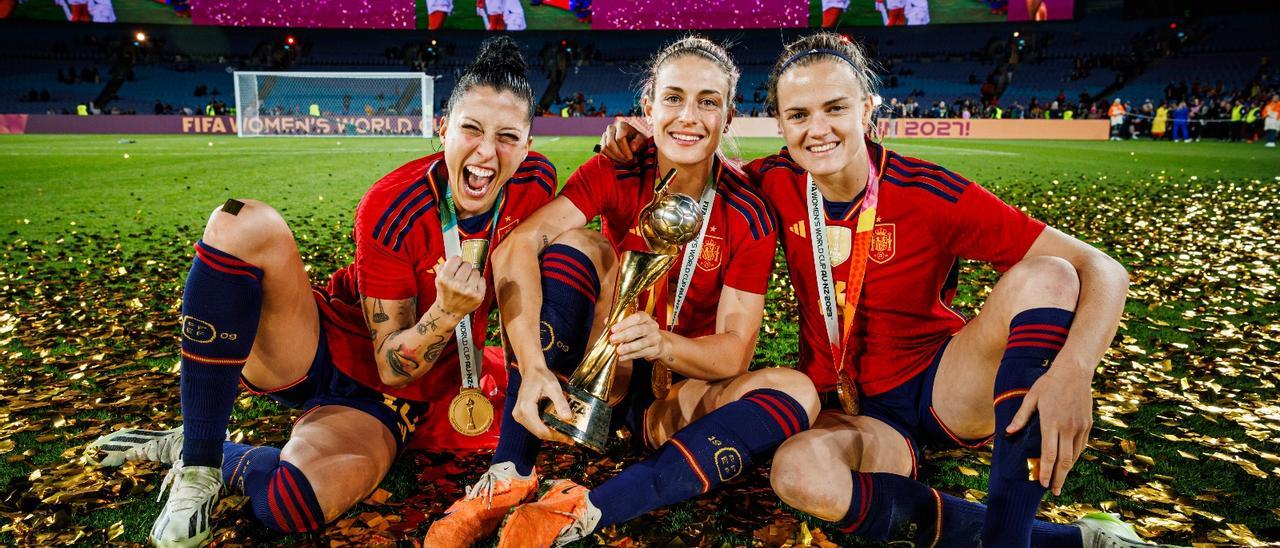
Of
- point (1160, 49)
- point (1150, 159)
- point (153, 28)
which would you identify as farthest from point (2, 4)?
point (1160, 49)

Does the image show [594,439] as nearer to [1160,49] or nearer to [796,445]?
[796,445]

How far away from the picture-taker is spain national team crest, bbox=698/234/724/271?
2.73 meters

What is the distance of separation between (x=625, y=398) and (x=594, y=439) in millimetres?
633

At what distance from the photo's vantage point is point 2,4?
33.5m

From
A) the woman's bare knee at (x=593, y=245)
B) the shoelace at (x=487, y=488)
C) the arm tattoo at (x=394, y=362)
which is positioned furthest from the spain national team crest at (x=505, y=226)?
the shoelace at (x=487, y=488)

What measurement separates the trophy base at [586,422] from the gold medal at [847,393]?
0.77 m

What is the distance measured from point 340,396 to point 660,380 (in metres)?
1.12

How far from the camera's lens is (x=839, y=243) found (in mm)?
2646

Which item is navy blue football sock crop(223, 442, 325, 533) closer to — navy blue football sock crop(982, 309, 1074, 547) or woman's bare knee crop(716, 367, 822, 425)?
woman's bare knee crop(716, 367, 822, 425)

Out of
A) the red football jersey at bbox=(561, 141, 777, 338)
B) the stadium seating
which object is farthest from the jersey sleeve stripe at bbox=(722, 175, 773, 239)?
the stadium seating

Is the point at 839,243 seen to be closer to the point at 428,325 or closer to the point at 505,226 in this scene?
the point at 505,226

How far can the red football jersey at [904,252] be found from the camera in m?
2.52

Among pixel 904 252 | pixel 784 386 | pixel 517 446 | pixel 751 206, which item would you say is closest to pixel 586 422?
pixel 517 446

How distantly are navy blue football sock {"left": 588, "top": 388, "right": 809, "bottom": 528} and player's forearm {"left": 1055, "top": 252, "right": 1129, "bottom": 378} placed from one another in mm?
772
